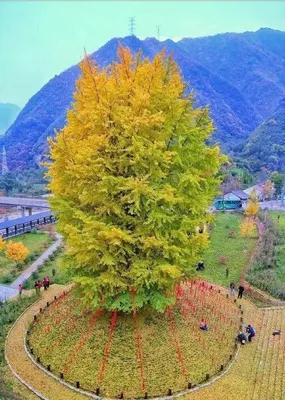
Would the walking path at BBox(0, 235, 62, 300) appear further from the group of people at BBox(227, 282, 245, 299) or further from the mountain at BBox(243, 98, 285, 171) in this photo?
the mountain at BBox(243, 98, 285, 171)

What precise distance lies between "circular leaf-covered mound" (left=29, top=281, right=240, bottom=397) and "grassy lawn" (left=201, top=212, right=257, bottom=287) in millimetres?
4554

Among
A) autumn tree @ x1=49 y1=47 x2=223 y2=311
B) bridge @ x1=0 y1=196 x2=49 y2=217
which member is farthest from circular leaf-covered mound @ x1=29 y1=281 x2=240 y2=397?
bridge @ x1=0 y1=196 x2=49 y2=217

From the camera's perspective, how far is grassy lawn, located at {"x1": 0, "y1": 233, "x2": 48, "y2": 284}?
3396 cm

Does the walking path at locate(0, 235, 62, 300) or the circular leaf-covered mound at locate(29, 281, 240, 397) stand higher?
the circular leaf-covered mound at locate(29, 281, 240, 397)

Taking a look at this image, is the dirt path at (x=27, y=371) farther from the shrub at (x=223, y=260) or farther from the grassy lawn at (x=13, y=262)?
the shrub at (x=223, y=260)

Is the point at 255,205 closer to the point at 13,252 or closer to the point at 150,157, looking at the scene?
the point at 13,252

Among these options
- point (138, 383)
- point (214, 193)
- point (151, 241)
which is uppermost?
point (214, 193)

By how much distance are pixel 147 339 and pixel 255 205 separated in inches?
1346

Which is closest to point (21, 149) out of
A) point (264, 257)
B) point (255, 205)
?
point (255, 205)

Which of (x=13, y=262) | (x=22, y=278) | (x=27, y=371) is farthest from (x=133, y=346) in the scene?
(x=13, y=262)

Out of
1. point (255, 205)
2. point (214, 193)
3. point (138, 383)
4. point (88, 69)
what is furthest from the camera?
point (255, 205)

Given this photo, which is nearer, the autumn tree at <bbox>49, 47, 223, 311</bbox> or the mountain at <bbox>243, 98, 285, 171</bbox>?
the autumn tree at <bbox>49, 47, 223, 311</bbox>

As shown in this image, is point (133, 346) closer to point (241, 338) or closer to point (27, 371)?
point (27, 371)

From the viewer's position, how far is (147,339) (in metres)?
19.8
